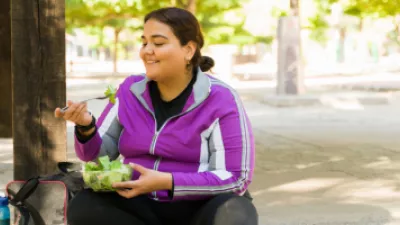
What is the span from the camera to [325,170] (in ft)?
29.8

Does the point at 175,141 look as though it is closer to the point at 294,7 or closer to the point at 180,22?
the point at 180,22

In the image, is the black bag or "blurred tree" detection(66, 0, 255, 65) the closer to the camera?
the black bag

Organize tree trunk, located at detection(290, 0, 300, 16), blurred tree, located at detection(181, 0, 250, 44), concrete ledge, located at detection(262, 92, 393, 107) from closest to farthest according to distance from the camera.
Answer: concrete ledge, located at detection(262, 92, 393, 107) < tree trunk, located at detection(290, 0, 300, 16) < blurred tree, located at detection(181, 0, 250, 44)

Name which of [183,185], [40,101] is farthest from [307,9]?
[183,185]

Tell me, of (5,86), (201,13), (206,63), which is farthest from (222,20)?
(206,63)

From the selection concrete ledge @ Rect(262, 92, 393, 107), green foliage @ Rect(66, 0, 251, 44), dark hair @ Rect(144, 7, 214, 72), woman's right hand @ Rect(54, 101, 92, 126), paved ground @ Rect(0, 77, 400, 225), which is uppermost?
green foliage @ Rect(66, 0, 251, 44)

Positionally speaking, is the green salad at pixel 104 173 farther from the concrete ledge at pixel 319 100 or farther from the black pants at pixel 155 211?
the concrete ledge at pixel 319 100

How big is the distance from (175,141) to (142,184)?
0.30 meters

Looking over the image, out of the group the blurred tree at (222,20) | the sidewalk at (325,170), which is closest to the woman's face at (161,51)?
the sidewalk at (325,170)

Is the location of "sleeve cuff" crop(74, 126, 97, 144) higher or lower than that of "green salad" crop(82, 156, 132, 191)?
higher

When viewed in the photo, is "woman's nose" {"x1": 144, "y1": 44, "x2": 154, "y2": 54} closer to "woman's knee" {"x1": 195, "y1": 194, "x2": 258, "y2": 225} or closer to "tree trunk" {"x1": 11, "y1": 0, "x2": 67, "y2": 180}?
"woman's knee" {"x1": 195, "y1": 194, "x2": 258, "y2": 225}

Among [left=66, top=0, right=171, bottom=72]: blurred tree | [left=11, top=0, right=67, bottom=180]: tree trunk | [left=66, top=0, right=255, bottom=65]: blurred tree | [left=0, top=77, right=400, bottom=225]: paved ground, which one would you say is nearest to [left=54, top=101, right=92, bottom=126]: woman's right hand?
[left=11, top=0, right=67, bottom=180]: tree trunk

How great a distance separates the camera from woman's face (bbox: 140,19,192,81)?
3.65m

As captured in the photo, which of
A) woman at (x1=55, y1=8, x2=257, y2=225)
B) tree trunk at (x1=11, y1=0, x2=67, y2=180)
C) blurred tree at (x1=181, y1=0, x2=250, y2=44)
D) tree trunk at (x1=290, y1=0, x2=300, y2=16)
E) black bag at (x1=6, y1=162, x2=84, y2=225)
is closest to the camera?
woman at (x1=55, y1=8, x2=257, y2=225)
